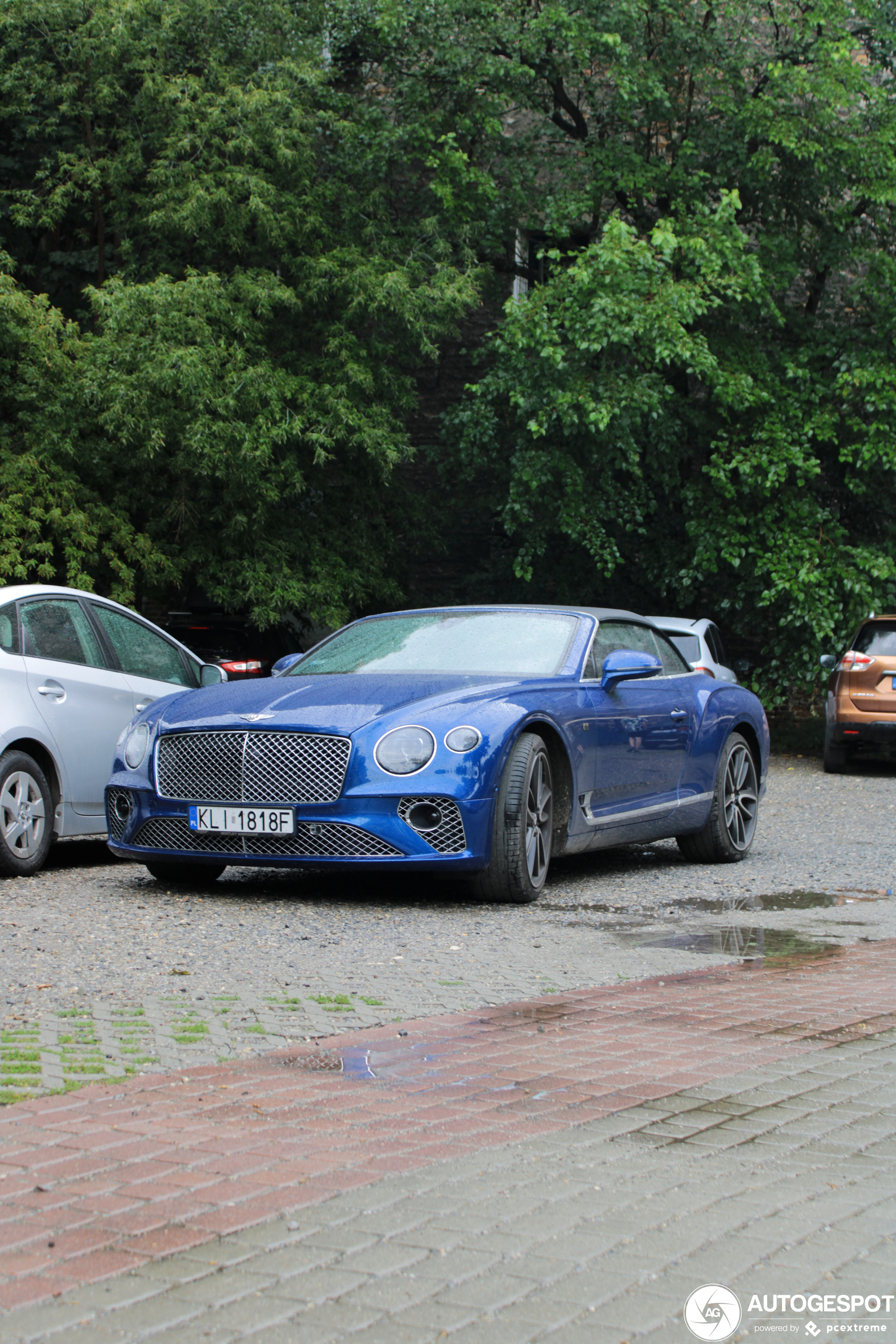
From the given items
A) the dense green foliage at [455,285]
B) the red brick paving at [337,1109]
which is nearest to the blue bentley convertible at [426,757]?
the red brick paving at [337,1109]

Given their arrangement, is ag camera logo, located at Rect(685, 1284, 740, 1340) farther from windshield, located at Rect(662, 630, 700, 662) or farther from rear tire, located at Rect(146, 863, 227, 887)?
windshield, located at Rect(662, 630, 700, 662)

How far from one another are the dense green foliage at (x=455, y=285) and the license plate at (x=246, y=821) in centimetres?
919

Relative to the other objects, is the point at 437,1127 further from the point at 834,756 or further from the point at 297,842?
the point at 834,756

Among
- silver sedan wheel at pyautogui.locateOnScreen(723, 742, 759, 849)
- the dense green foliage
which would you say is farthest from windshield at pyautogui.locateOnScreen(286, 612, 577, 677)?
the dense green foliage

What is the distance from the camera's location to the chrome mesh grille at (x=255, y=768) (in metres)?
7.05

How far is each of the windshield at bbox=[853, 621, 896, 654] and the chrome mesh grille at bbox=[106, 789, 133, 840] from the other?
468 inches

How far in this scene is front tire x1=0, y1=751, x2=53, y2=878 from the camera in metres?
8.02

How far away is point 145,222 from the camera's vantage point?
1808 centimetres

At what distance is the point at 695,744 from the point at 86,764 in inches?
146

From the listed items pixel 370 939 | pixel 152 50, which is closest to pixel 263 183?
pixel 152 50

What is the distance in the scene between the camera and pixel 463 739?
7.09 meters

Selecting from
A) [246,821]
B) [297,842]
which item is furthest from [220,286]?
[297,842]

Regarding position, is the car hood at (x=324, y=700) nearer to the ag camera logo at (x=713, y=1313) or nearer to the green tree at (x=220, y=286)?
the ag camera logo at (x=713, y=1313)

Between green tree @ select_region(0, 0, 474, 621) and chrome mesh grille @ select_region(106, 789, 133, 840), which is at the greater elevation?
green tree @ select_region(0, 0, 474, 621)
